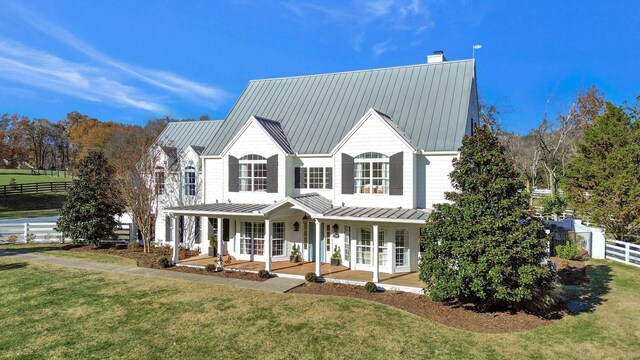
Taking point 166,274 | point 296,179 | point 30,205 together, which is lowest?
point 166,274

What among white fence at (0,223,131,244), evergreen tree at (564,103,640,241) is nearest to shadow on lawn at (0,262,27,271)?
white fence at (0,223,131,244)

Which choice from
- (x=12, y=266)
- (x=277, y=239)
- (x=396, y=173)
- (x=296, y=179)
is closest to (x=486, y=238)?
(x=396, y=173)

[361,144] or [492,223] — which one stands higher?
[361,144]

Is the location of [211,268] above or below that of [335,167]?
below

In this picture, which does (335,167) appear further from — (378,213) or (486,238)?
(486,238)

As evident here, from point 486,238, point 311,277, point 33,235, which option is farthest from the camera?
point 33,235

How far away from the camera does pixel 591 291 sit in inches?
607

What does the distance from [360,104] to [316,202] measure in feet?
21.8

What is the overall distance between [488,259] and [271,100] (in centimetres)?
Result: 1655

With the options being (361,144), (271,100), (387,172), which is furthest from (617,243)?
(271,100)

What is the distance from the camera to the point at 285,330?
11.2 m

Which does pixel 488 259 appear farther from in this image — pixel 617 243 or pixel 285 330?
pixel 617 243

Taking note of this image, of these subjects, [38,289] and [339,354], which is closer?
[339,354]

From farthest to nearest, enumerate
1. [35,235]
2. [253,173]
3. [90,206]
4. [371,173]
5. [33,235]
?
[35,235] < [33,235] < [90,206] < [253,173] < [371,173]
